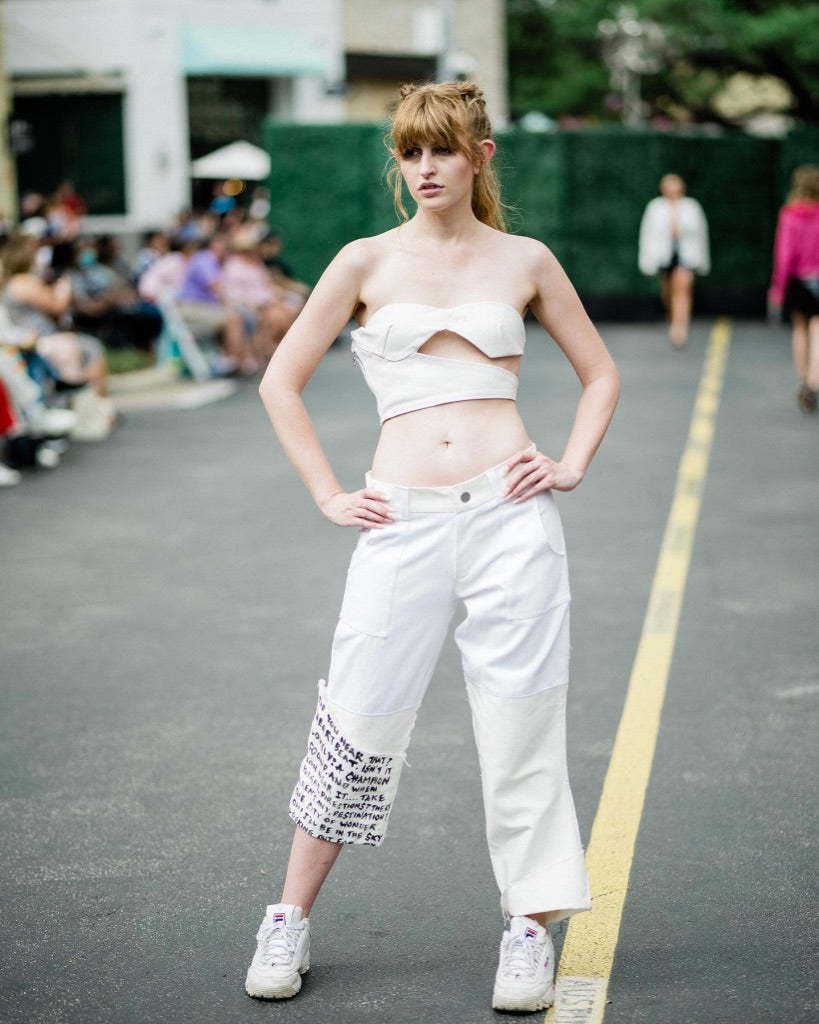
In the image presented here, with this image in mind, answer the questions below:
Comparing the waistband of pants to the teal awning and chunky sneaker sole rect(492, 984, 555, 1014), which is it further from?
the teal awning

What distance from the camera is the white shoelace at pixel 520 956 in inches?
139

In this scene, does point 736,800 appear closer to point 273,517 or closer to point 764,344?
point 273,517

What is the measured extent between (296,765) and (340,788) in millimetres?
1641

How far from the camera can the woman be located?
349 centimetres

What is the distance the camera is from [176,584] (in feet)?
26.1

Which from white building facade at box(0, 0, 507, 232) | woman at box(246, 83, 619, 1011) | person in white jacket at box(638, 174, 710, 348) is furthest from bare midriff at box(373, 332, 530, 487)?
white building facade at box(0, 0, 507, 232)

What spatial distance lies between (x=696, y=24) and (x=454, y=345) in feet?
114

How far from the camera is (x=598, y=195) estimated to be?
23812 mm

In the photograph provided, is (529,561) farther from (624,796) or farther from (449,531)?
(624,796)

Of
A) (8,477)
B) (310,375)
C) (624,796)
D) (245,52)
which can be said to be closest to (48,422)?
(8,477)

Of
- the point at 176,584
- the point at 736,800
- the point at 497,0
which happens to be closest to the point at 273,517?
the point at 176,584

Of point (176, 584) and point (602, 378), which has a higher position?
point (602, 378)

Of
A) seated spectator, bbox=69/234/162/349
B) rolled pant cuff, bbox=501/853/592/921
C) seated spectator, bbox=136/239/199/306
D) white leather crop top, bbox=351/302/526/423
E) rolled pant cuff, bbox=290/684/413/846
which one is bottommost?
seated spectator, bbox=69/234/162/349

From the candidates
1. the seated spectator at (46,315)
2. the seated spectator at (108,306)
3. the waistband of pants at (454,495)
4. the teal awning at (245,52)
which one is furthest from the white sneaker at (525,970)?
the teal awning at (245,52)
